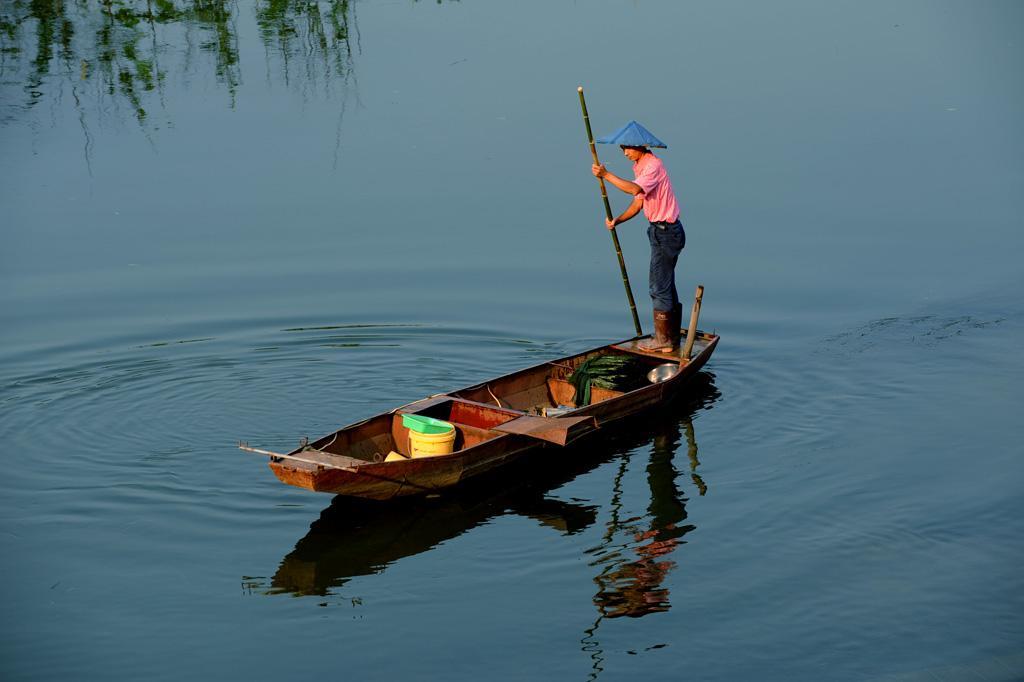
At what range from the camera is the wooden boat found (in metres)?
8.73

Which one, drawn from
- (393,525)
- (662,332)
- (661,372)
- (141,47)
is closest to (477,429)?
(393,525)

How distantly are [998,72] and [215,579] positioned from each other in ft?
49.2

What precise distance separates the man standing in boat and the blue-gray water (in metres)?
0.56

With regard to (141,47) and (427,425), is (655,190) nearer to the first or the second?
(427,425)

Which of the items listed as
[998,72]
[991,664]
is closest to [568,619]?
[991,664]

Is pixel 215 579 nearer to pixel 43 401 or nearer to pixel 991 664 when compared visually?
pixel 43 401

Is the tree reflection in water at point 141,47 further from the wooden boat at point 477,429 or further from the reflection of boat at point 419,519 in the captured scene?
the reflection of boat at point 419,519

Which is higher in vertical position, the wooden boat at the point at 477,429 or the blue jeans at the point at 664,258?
the blue jeans at the point at 664,258

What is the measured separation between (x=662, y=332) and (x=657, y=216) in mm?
949

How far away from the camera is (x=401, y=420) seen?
957 centimetres

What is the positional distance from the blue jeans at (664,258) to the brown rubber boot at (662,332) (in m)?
0.05

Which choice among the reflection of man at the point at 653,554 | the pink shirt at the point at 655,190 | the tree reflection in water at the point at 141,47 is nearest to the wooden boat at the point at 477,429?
the reflection of man at the point at 653,554

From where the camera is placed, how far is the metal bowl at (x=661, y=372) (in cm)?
1108

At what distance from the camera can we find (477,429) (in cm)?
954
